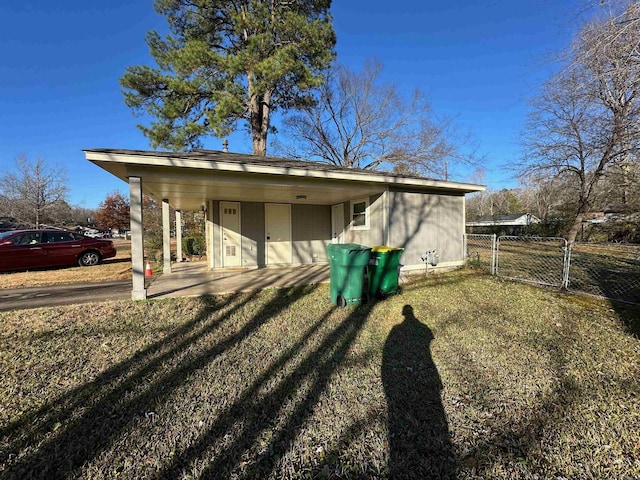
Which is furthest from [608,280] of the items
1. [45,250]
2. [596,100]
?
[45,250]

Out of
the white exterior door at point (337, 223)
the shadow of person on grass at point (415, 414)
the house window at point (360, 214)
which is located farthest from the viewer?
the white exterior door at point (337, 223)

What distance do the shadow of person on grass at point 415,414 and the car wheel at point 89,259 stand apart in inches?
A: 422

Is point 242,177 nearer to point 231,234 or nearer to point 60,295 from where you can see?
point 231,234

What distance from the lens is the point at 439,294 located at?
589 centimetres

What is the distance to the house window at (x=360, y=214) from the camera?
7.78 meters

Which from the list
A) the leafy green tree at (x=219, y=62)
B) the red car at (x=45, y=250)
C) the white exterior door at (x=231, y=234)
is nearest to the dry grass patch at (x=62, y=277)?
the red car at (x=45, y=250)

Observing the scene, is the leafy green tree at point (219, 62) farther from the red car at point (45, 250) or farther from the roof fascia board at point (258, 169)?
the roof fascia board at point (258, 169)

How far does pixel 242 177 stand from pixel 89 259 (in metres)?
7.78

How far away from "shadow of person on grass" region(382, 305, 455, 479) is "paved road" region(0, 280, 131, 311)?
512 cm

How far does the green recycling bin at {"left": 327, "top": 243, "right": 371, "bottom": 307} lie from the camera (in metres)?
5.02

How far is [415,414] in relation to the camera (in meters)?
2.35

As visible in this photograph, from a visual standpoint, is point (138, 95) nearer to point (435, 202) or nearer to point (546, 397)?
point (435, 202)

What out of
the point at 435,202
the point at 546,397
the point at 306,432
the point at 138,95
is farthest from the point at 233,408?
the point at 138,95

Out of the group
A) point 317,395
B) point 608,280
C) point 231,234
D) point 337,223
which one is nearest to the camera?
point 317,395
